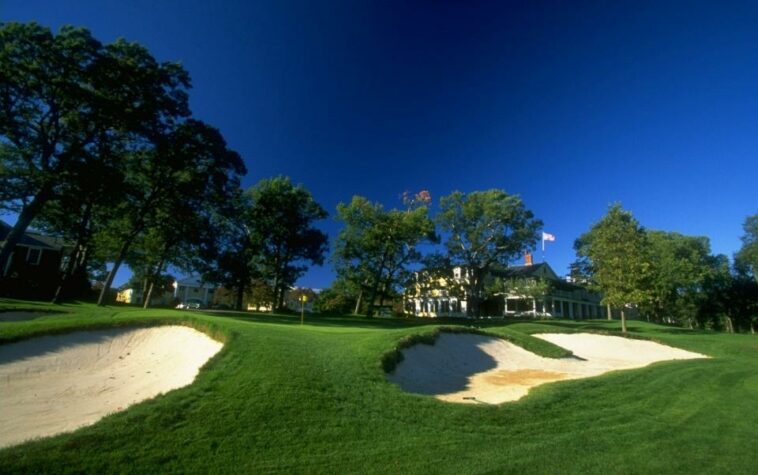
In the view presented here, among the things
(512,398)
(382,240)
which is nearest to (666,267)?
(382,240)

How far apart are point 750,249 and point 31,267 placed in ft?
282

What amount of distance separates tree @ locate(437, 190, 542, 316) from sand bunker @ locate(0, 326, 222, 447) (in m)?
37.1

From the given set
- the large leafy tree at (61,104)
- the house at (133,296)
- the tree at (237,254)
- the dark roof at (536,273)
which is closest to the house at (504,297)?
the dark roof at (536,273)

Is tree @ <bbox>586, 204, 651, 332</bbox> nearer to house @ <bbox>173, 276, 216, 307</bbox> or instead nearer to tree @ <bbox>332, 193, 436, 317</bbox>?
tree @ <bbox>332, 193, 436, 317</bbox>

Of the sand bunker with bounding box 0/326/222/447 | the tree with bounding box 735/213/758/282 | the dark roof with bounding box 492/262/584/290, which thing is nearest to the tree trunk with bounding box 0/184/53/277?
the sand bunker with bounding box 0/326/222/447

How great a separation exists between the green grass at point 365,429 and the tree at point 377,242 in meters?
33.3

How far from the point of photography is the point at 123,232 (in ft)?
92.7

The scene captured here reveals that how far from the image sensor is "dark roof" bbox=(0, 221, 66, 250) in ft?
116

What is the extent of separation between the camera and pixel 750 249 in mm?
53281

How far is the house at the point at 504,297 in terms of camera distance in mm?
47281

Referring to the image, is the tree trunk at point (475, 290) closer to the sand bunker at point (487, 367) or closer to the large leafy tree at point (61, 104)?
the sand bunker at point (487, 367)

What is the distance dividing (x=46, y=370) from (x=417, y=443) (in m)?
9.07

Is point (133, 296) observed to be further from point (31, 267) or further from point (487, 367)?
point (487, 367)

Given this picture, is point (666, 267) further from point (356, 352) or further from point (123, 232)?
point (123, 232)
